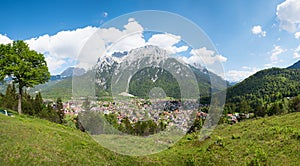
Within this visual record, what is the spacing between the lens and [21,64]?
2983 centimetres

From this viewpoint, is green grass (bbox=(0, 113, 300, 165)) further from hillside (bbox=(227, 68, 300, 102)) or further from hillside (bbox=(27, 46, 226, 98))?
hillside (bbox=(227, 68, 300, 102))

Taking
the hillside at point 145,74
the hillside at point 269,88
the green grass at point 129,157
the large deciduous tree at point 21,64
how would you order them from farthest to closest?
1. the hillside at point 269,88
2. the large deciduous tree at point 21,64
3. the green grass at point 129,157
4. the hillside at point 145,74

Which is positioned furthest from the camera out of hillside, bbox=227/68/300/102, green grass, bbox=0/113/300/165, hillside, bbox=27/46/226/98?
hillside, bbox=227/68/300/102

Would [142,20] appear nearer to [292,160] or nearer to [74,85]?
[74,85]

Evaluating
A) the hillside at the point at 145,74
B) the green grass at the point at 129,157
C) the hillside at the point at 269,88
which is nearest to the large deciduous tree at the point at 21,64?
the green grass at the point at 129,157

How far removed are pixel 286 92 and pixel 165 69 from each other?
502 ft

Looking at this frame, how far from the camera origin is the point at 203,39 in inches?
339

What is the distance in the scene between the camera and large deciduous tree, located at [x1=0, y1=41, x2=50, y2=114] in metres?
29.9

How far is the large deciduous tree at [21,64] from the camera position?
98.1ft

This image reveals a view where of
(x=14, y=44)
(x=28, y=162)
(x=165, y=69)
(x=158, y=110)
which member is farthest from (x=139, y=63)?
(x=14, y=44)

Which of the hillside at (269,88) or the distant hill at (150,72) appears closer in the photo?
the distant hill at (150,72)

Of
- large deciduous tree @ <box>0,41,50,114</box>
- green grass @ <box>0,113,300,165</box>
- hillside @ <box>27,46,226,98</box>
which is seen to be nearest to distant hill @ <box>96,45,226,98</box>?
hillside @ <box>27,46,226,98</box>

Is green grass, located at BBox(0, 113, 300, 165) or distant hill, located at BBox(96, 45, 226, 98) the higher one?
distant hill, located at BBox(96, 45, 226, 98)

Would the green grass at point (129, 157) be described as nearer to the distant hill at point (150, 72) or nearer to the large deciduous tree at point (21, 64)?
the distant hill at point (150, 72)
